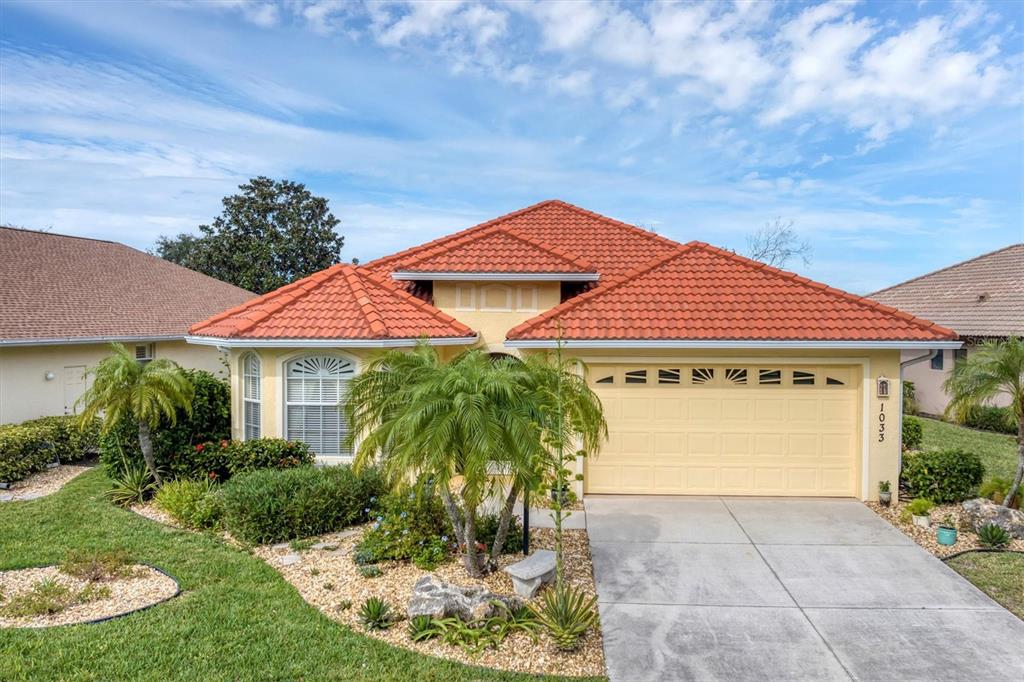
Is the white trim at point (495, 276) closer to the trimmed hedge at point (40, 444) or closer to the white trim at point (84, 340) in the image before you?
the white trim at point (84, 340)

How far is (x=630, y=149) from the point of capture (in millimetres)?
20547

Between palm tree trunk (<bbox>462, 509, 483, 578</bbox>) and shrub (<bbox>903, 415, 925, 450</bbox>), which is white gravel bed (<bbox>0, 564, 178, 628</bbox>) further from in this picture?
shrub (<bbox>903, 415, 925, 450</bbox>)

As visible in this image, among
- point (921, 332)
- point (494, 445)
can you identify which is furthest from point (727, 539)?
point (921, 332)

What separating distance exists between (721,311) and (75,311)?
17.7m

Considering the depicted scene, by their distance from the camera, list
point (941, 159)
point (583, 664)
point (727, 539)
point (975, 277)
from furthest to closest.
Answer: point (975, 277) < point (941, 159) < point (727, 539) < point (583, 664)

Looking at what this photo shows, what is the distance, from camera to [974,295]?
21.9m

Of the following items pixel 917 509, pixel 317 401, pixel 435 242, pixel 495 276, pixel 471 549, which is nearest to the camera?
pixel 471 549

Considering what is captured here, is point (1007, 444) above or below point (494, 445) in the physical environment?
below

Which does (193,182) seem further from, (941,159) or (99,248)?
(941,159)

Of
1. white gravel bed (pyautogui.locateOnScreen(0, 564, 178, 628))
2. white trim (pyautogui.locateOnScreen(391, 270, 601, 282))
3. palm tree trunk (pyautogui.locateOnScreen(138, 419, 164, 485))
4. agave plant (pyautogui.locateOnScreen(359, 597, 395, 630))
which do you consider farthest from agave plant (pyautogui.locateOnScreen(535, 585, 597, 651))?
palm tree trunk (pyautogui.locateOnScreen(138, 419, 164, 485))

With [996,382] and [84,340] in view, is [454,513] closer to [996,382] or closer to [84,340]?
[996,382]

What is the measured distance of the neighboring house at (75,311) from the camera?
44.2ft

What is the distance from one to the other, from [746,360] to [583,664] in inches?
260

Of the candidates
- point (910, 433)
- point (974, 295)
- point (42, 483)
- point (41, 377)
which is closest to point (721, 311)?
point (910, 433)
